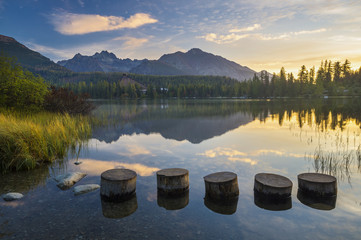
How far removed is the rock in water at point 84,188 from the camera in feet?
25.7

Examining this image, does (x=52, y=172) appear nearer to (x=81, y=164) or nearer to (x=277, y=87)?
(x=81, y=164)

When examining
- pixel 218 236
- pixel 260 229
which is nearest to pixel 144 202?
pixel 218 236

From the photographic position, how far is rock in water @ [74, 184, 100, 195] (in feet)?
25.7

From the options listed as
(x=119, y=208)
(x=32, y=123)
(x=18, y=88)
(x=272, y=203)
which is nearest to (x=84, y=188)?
(x=119, y=208)

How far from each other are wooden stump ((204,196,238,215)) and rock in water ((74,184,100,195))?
13.2 feet

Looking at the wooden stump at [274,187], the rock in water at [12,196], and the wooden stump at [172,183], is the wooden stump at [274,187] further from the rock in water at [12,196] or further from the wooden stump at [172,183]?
the rock in water at [12,196]

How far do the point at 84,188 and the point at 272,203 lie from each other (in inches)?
250

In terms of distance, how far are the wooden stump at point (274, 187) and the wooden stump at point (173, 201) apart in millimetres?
2434

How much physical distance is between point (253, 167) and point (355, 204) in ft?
13.8

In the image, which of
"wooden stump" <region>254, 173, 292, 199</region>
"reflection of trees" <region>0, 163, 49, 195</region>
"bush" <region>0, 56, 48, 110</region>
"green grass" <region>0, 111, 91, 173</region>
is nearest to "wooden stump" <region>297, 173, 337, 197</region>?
"wooden stump" <region>254, 173, 292, 199</region>

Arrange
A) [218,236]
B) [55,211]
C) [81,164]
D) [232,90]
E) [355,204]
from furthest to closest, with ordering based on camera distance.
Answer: [232,90], [81,164], [355,204], [55,211], [218,236]

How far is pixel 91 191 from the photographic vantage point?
8.02 m

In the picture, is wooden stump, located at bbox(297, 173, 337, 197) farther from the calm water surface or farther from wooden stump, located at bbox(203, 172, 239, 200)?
wooden stump, located at bbox(203, 172, 239, 200)

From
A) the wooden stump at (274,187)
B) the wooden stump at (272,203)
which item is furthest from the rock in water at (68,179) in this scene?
the wooden stump at (274,187)
